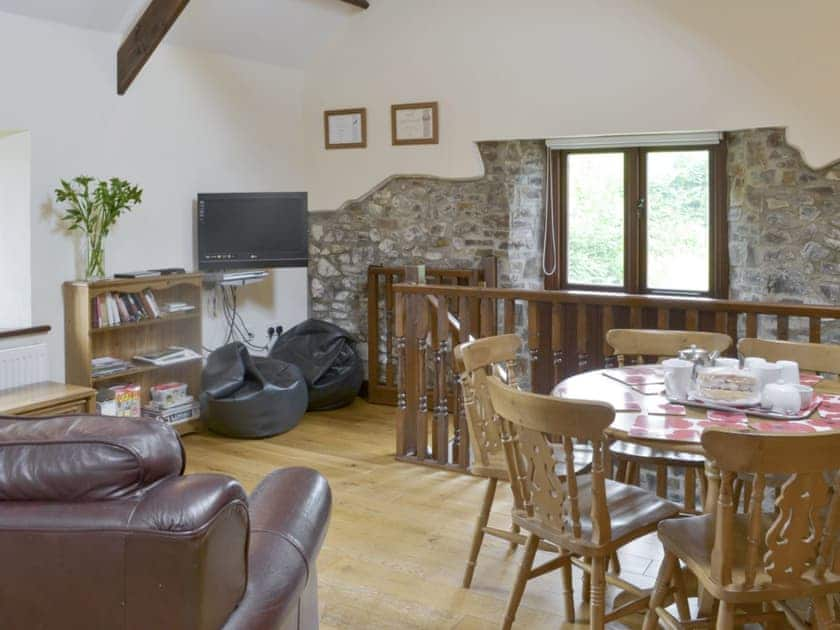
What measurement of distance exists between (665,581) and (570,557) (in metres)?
0.51

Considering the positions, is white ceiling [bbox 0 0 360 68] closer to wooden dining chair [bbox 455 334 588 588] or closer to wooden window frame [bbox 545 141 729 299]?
wooden window frame [bbox 545 141 729 299]

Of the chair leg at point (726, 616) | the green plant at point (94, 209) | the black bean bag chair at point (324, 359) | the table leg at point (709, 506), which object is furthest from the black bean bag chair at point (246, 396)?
the chair leg at point (726, 616)

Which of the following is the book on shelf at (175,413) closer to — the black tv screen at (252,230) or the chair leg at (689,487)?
the black tv screen at (252,230)

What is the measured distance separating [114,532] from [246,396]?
13.4 ft

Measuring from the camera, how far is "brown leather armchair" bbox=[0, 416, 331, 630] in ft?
5.23

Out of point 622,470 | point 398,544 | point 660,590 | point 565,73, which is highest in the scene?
point 565,73

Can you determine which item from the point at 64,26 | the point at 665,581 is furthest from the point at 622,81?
the point at 665,581

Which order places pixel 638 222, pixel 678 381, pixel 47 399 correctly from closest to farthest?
pixel 678 381 < pixel 47 399 < pixel 638 222

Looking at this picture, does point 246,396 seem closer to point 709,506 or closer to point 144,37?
point 144,37

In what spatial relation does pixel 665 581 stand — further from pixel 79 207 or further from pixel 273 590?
pixel 79 207

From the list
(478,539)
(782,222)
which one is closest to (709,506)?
(478,539)

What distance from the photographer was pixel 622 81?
18.5 feet

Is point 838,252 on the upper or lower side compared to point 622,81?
lower

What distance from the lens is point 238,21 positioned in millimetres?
6082
